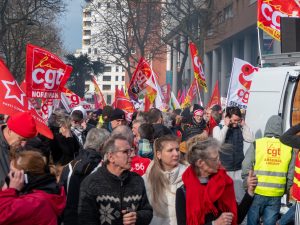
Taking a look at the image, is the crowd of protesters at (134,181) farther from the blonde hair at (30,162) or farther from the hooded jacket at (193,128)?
the hooded jacket at (193,128)

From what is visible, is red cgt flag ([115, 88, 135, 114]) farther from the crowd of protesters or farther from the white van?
the crowd of protesters

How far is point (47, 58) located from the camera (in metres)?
11.0

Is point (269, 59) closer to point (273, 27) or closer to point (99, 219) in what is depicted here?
point (273, 27)

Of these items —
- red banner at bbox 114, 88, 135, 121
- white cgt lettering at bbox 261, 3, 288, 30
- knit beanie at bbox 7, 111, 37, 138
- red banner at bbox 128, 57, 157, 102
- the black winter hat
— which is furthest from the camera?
red banner at bbox 114, 88, 135, 121

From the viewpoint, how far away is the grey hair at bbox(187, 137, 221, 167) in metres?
5.35

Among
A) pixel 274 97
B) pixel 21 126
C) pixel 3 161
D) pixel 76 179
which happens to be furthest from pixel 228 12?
pixel 3 161

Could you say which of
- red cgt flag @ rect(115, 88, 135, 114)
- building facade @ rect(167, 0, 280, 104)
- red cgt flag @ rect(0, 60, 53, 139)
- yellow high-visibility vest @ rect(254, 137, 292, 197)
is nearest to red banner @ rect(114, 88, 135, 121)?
red cgt flag @ rect(115, 88, 135, 114)

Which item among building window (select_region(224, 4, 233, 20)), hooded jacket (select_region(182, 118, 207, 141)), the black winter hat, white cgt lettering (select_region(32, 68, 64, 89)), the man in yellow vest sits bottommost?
the man in yellow vest

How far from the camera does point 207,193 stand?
16.7 ft

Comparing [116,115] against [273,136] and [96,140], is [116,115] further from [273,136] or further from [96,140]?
[96,140]

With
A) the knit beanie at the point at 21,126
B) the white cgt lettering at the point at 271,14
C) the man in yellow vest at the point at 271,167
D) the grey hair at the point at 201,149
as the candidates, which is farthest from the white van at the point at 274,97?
the white cgt lettering at the point at 271,14

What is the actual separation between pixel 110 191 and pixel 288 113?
431 centimetres

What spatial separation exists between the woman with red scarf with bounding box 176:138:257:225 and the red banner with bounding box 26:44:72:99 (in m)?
5.85

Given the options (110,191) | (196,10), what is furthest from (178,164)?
(196,10)
